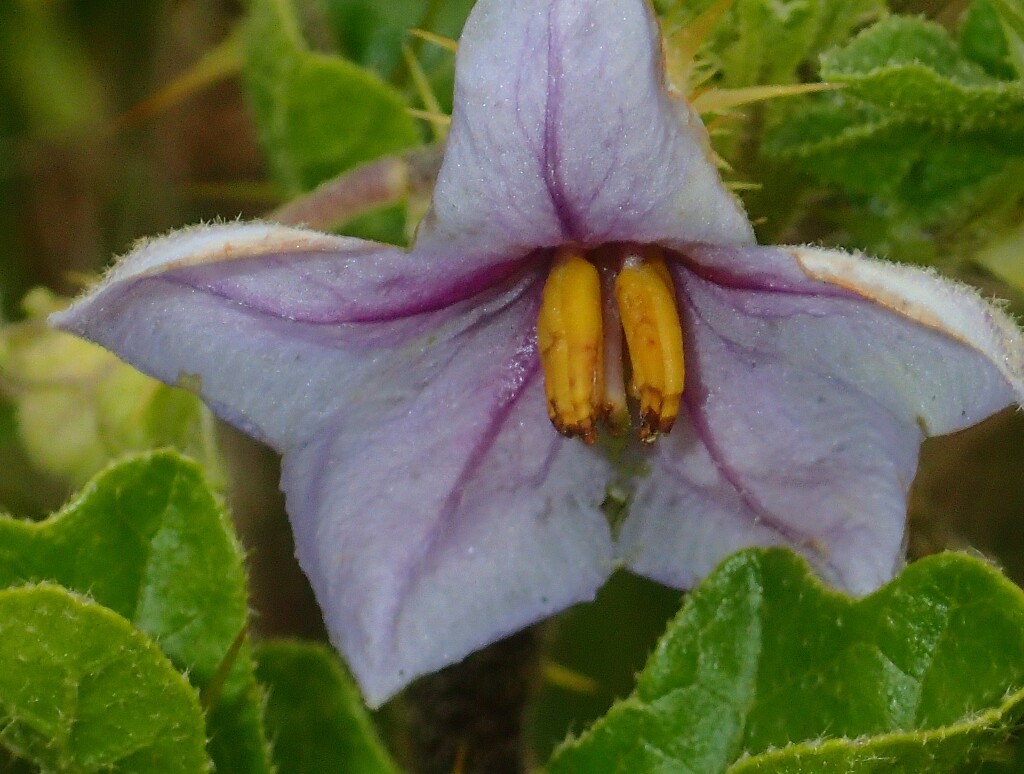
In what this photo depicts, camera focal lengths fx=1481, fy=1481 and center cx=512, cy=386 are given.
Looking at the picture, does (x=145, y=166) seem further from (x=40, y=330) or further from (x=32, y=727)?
(x=32, y=727)

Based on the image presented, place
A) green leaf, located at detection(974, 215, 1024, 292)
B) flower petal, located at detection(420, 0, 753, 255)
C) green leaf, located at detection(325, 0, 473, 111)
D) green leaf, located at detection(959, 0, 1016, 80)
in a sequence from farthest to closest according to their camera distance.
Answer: green leaf, located at detection(325, 0, 473, 111) < green leaf, located at detection(974, 215, 1024, 292) < green leaf, located at detection(959, 0, 1016, 80) < flower petal, located at detection(420, 0, 753, 255)

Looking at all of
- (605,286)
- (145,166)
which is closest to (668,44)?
(605,286)

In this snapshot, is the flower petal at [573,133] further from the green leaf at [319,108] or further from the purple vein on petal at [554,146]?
the green leaf at [319,108]

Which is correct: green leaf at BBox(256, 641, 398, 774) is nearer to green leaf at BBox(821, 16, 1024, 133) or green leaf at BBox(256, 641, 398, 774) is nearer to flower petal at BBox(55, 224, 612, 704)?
flower petal at BBox(55, 224, 612, 704)

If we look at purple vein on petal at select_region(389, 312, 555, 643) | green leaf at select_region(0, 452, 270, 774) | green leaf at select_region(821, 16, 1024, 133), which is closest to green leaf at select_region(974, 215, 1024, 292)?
green leaf at select_region(821, 16, 1024, 133)

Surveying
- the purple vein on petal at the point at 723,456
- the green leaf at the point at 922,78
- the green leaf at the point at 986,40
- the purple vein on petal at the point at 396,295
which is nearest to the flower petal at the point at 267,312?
the purple vein on petal at the point at 396,295

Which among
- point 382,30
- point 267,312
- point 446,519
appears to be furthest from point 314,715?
point 382,30
